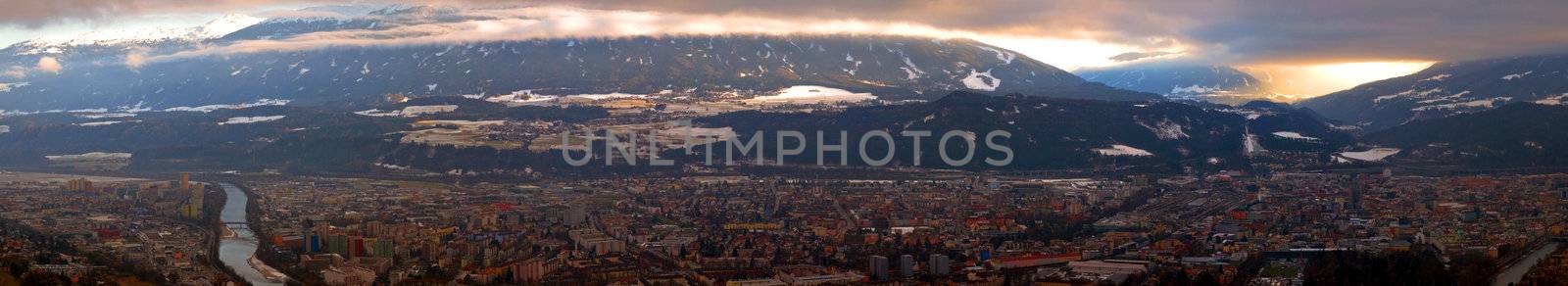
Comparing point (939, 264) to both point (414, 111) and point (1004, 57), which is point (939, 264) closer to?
point (414, 111)

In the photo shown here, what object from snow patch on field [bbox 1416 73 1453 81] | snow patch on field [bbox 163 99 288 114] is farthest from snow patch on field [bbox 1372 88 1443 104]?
snow patch on field [bbox 163 99 288 114]

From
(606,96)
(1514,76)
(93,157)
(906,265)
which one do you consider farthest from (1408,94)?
(906,265)

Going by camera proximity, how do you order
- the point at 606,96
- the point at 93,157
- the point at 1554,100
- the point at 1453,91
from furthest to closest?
the point at 1453,91 < the point at 606,96 < the point at 1554,100 < the point at 93,157

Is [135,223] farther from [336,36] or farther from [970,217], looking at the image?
[336,36]

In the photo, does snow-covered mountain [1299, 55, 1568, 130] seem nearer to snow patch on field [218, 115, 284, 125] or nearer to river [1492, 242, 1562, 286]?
river [1492, 242, 1562, 286]

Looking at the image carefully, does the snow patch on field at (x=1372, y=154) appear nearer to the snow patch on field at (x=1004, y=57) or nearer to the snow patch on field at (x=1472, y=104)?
the snow patch on field at (x=1472, y=104)
